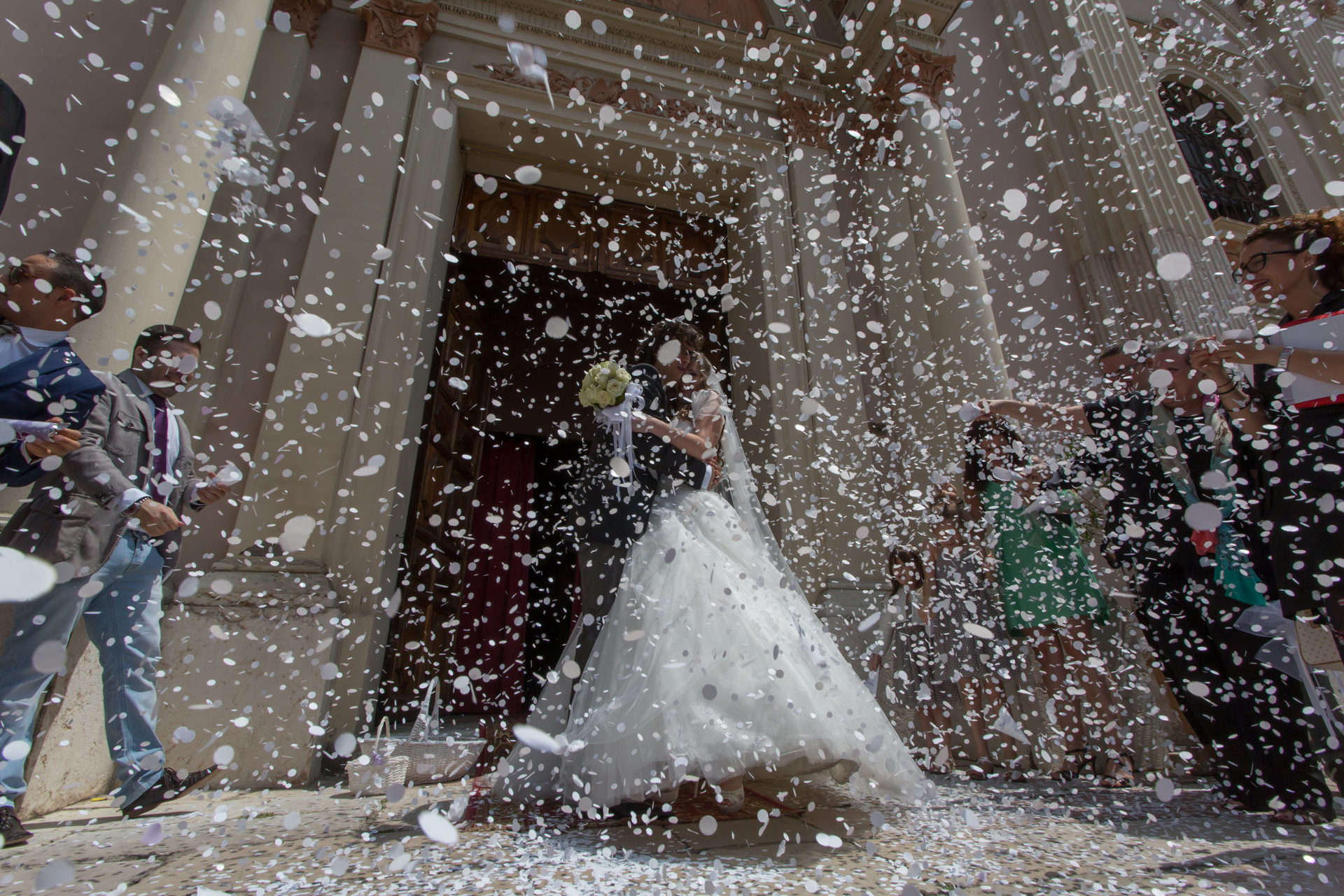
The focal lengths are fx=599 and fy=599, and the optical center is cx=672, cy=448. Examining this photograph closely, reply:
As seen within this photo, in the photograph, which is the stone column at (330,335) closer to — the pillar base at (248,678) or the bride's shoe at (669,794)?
the pillar base at (248,678)

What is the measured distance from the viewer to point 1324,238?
1.69 metres

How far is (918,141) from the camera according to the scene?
500 cm

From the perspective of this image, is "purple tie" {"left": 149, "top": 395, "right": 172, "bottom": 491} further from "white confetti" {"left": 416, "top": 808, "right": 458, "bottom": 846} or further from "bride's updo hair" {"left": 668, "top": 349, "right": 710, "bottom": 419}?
"bride's updo hair" {"left": 668, "top": 349, "right": 710, "bottom": 419}

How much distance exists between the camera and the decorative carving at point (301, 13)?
3955 mm

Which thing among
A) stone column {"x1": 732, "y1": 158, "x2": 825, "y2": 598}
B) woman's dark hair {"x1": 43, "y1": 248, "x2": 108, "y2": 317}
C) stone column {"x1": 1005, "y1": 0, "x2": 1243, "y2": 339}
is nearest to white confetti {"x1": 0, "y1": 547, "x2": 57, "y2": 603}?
woman's dark hair {"x1": 43, "y1": 248, "x2": 108, "y2": 317}

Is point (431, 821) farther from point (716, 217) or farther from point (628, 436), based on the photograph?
point (716, 217)

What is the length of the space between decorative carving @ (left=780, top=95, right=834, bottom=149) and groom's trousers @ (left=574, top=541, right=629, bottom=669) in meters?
4.01

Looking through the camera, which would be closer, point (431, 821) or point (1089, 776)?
point (431, 821)

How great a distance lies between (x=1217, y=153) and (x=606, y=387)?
411 inches

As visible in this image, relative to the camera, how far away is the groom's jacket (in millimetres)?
2369

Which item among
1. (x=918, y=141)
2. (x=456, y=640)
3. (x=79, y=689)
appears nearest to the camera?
(x=79, y=689)

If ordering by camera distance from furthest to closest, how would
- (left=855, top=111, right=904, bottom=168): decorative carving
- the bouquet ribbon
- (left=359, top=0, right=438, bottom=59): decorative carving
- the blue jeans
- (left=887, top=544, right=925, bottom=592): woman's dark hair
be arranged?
(left=855, top=111, right=904, bottom=168): decorative carving → (left=359, top=0, right=438, bottom=59): decorative carving → (left=887, top=544, right=925, bottom=592): woman's dark hair → the bouquet ribbon → the blue jeans

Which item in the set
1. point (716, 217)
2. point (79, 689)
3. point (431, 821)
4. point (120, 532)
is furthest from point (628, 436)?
point (716, 217)

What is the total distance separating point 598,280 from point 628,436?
14.5ft
